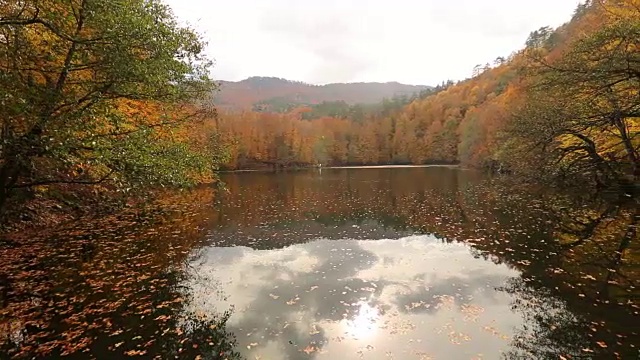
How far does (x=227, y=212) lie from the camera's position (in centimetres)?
2609

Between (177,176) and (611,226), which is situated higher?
(177,176)

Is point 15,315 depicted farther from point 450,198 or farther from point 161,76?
point 450,198

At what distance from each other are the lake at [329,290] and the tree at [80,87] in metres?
3.53

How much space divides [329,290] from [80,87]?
1049 centimetres

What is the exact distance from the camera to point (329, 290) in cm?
1117

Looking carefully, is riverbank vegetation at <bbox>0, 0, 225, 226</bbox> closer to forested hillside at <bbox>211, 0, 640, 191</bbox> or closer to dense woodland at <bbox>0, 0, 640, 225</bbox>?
dense woodland at <bbox>0, 0, 640, 225</bbox>

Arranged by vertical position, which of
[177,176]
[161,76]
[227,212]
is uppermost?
[161,76]

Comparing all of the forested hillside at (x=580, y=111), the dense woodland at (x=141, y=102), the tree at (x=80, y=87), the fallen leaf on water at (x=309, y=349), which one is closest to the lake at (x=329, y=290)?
the fallen leaf on water at (x=309, y=349)

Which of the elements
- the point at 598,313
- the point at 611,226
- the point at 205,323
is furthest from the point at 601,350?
the point at 611,226

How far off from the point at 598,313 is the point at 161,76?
13803 millimetres

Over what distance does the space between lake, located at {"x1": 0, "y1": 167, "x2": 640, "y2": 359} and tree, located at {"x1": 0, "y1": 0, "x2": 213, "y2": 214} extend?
3535 millimetres

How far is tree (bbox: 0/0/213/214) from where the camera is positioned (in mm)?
8789

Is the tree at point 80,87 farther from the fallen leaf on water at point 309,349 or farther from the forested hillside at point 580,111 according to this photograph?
the forested hillside at point 580,111

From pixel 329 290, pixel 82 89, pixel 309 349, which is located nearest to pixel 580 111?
pixel 329 290
